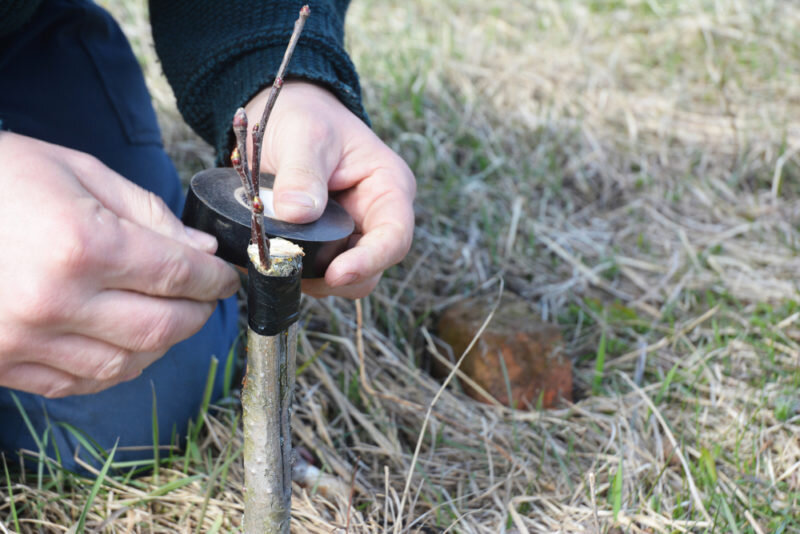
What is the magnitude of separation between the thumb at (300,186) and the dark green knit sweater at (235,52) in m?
0.25

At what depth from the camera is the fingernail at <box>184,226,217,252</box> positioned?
3.38ft

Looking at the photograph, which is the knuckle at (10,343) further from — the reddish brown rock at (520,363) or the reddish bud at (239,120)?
the reddish brown rock at (520,363)

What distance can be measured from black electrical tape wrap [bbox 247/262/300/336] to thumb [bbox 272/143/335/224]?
0.64ft

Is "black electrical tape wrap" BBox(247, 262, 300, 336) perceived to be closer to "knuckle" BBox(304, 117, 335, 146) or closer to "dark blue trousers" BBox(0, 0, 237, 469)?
"knuckle" BBox(304, 117, 335, 146)

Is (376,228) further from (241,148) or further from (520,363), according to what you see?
(520,363)

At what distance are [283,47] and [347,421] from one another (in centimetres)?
79

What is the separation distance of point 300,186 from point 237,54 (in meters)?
0.49

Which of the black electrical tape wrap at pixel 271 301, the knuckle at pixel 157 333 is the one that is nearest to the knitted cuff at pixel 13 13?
the knuckle at pixel 157 333

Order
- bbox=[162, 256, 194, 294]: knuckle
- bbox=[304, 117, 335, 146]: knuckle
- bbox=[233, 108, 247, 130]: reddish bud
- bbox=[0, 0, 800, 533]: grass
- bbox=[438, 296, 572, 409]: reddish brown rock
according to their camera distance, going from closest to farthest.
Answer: bbox=[233, 108, 247, 130]: reddish bud < bbox=[162, 256, 194, 294]: knuckle < bbox=[304, 117, 335, 146]: knuckle < bbox=[0, 0, 800, 533]: grass < bbox=[438, 296, 572, 409]: reddish brown rock

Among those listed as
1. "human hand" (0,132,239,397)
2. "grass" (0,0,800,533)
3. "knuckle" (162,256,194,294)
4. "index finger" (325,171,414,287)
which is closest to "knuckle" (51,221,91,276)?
"human hand" (0,132,239,397)

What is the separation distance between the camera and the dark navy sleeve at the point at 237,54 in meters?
1.38

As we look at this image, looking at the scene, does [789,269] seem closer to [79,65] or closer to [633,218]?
[633,218]

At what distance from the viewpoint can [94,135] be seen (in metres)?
1.55

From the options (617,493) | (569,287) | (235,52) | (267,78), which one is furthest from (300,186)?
(569,287)
